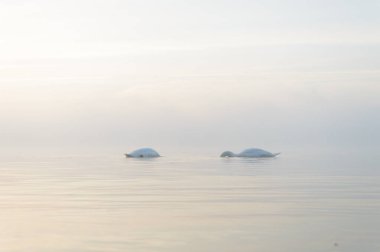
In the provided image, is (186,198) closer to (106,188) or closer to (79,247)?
(106,188)

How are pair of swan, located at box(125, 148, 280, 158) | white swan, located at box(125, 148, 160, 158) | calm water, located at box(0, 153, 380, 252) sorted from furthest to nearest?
1. white swan, located at box(125, 148, 160, 158)
2. pair of swan, located at box(125, 148, 280, 158)
3. calm water, located at box(0, 153, 380, 252)

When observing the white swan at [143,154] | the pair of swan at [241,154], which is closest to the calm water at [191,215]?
the pair of swan at [241,154]

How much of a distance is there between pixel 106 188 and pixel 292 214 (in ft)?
28.6

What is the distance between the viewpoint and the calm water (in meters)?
12.7

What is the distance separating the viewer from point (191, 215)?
1625 centimetres

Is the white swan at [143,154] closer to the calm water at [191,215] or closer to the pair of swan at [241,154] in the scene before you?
the pair of swan at [241,154]

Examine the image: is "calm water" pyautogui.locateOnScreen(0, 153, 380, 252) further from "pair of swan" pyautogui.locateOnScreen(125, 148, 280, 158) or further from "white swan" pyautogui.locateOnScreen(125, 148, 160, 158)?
"white swan" pyautogui.locateOnScreen(125, 148, 160, 158)

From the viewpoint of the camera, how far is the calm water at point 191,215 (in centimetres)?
1270

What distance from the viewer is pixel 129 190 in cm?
2278

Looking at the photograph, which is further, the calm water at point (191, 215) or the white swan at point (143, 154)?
the white swan at point (143, 154)

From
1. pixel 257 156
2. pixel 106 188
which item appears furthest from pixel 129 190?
pixel 257 156

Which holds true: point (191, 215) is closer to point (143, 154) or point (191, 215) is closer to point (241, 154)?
point (241, 154)

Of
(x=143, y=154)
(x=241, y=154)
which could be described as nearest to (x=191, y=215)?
(x=241, y=154)

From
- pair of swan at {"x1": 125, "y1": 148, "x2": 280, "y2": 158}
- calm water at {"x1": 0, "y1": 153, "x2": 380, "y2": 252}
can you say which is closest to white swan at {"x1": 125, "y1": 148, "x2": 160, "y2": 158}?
pair of swan at {"x1": 125, "y1": 148, "x2": 280, "y2": 158}
